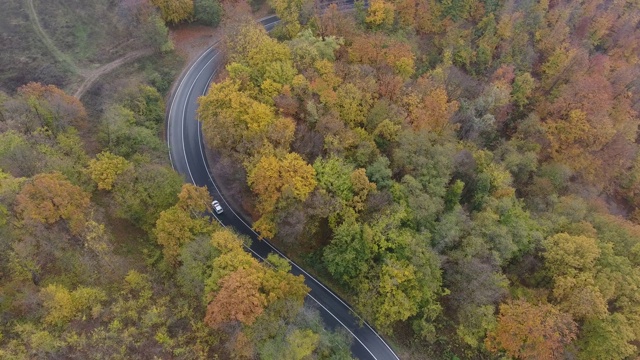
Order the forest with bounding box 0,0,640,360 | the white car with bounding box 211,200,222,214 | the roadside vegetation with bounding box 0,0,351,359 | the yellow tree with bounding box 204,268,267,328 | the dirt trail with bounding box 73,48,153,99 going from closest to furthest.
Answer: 1. the roadside vegetation with bounding box 0,0,351,359
2. the yellow tree with bounding box 204,268,267,328
3. the forest with bounding box 0,0,640,360
4. the white car with bounding box 211,200,222,214
5. the dirt trail with bounding box 73,48,153,99

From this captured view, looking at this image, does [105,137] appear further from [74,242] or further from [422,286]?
[422,286]

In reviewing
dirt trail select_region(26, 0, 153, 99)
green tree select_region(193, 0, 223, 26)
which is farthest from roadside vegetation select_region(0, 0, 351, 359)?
green tree select_region(193, 0, 223, 26)

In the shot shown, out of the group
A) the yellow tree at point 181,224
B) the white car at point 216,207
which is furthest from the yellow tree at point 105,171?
the white car at point 216,207

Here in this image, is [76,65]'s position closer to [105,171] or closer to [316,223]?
[105,171]

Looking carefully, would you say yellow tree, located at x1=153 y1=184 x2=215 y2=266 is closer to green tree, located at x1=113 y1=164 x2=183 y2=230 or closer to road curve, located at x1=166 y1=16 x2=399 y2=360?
green tree, located at x1=113 y1=164 x2=183 y2=230

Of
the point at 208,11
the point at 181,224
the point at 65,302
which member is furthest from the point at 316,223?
the point at 208,11
